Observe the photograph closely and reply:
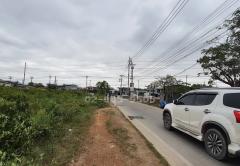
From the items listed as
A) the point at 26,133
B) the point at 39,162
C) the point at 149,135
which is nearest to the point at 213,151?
the point at 149,135

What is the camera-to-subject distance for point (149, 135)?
28.5ft

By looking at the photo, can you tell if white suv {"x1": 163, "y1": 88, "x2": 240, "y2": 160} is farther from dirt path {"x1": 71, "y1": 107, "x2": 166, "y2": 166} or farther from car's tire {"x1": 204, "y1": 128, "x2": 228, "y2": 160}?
dirt path {"x1": 71, "y1": 107, "x2": 166, "y2": 166}

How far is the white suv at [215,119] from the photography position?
18.2 ft

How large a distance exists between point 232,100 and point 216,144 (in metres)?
1.26

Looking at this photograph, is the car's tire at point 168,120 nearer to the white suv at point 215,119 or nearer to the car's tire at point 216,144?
the white suv at point 215,119

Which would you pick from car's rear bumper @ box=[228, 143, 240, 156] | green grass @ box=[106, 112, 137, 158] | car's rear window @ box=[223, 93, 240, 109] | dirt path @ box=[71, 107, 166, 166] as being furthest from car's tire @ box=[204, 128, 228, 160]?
green grass @ box=[106, 112, 137, 158]

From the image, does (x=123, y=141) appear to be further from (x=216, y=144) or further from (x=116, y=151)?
(x=216, y=144)

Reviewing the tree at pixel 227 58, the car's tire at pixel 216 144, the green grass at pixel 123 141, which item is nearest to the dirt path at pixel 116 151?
the green grass at pixel 123 141

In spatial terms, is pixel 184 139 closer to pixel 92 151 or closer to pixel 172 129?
pixel 172 129

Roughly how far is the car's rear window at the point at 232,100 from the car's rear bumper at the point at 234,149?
963 mm

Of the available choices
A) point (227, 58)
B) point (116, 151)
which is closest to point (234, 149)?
point (116, 151)

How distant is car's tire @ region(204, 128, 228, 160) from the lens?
5.77m

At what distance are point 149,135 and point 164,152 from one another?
2328 millimetres

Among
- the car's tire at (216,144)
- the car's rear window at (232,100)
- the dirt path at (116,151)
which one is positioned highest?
the car's rear window at (232,100)
